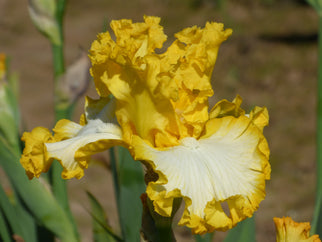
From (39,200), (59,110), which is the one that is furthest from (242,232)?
(59,110)

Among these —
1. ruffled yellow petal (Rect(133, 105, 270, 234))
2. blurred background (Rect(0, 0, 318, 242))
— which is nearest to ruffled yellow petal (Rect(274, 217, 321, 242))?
ruffled yellow petal (Rect(133, 105, 270, 234))

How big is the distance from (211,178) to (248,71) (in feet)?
10.6

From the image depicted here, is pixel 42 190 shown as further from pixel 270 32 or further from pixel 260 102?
pixel 270 32

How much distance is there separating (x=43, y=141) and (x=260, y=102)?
2778 mm

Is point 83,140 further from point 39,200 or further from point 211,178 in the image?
point 39,200

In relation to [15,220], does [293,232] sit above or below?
above

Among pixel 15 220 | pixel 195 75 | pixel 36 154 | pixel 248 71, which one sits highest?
pixel 195 75

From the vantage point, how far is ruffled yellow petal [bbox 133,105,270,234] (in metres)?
0.60

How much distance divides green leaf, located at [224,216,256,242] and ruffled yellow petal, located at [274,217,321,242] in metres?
0.17

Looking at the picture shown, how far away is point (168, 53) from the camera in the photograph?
0.74m

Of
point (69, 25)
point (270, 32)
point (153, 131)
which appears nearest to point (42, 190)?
point (153, 131)

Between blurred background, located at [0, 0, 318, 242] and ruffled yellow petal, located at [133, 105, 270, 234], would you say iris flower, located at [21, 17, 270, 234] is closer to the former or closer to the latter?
ruffled yellow petal, located at [133, 105, 270, 234]

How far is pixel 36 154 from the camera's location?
2.33 ft

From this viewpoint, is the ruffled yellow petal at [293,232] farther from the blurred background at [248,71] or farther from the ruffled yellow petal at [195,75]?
the blurred background at [248,71]
